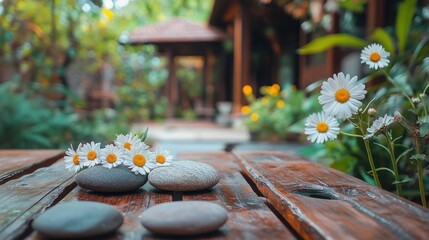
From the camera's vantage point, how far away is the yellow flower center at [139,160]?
1.06 meters

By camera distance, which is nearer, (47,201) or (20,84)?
(47,201)

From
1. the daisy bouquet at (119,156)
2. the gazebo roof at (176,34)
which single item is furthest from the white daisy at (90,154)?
the gazebo roof at (176,34)

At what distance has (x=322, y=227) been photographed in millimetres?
690

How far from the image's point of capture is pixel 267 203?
3.25 feet

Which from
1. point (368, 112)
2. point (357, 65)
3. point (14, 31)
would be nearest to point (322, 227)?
point (368, 112)

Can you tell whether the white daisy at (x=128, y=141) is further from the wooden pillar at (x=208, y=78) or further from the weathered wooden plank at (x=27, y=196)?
the wooden pillar at (x=208, y=78)

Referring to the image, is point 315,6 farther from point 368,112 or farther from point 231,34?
point 231,34

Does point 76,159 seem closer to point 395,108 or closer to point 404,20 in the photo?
point 395,108

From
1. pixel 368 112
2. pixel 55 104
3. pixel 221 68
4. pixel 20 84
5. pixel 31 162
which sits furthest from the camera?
pixel 221 68

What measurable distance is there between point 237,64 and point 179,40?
11.3 feet

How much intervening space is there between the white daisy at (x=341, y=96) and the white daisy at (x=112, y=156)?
1.68 ft

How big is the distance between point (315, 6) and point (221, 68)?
8542 millimetres

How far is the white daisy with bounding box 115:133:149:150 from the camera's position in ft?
3.51

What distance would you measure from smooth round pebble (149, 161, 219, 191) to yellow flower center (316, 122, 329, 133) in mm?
301
